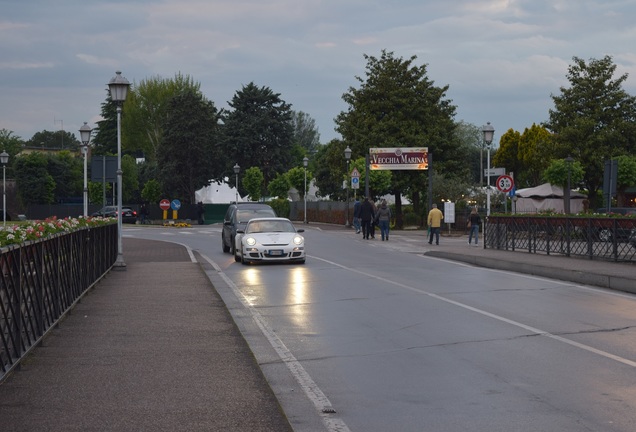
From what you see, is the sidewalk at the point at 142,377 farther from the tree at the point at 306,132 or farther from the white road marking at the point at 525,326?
the tree at the point at 306,132

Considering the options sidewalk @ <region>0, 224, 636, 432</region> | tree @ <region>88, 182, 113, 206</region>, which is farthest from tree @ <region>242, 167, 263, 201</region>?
sidewalk @ <region>0, 224, 636, 432</region>

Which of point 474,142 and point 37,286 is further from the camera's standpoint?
point 474,142

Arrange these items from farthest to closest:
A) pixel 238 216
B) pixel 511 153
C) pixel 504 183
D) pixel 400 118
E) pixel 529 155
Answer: pixel 511 153 → pixel 529 155 → pixel 400 118 → pixel 504 183 → pixel 238 216

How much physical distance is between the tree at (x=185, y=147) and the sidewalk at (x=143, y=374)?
75.1m

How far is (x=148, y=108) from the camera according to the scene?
110688mm

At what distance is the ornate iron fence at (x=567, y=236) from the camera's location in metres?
23.5

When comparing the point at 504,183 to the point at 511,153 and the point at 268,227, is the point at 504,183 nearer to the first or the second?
the point at 268,227

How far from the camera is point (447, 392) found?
8055 mm

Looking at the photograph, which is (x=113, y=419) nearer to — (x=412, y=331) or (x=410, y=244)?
(x=412, y=331)

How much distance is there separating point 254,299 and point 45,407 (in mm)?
9368

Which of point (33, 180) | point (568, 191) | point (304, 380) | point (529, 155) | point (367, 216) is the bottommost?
point (304, 380)

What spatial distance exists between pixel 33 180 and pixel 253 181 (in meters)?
22.7

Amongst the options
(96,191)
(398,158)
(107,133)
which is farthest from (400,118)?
(107,133)

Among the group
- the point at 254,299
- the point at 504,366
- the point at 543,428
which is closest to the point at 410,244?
the point at 254,299
